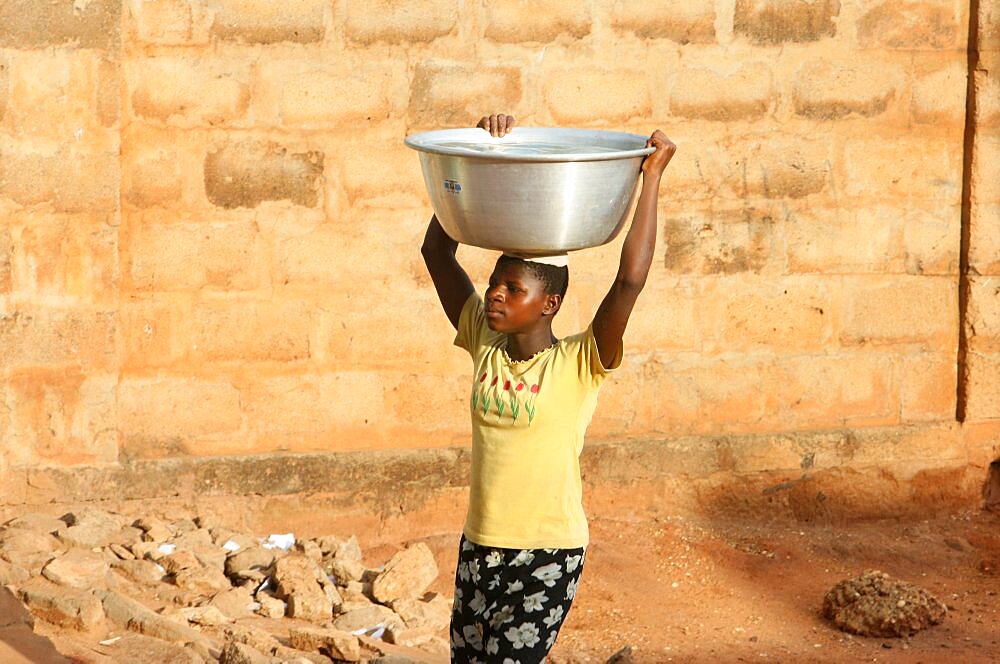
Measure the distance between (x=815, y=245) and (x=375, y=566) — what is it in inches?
89.7

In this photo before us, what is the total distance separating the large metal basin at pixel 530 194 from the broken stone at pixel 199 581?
2091mm

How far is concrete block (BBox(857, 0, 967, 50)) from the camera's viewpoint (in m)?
5.82

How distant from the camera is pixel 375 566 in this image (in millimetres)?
5465

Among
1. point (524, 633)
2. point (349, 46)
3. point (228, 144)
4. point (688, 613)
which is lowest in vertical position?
point (688, 613)

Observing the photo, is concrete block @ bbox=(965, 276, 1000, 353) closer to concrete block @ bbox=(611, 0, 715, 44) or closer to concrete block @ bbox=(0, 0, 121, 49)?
concrete block @ bbox=(611, 0, 715, 44)

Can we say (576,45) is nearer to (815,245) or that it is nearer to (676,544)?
(815,245)

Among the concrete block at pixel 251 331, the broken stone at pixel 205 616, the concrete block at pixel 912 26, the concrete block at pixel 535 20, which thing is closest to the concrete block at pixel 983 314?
the concrete block at pixel 912 26

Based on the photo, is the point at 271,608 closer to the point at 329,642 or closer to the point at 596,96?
the point at 329,642

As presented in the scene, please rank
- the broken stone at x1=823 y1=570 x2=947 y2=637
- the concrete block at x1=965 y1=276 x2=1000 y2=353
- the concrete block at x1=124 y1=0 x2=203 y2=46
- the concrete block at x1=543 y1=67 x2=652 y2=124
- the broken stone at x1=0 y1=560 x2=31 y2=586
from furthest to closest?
the concrete block at x1=965 y1=276 x2=1000 y2=353
the concrete block at x1=543 y1=67 x2=652 y2=124
the concrete block at x1=124 y1=0 x2=203 y2=46
the broken stone at x1=823 y1=570 x2=947 y2=637
the broken stone at x1=0 y1=560 x2=31 y2=586

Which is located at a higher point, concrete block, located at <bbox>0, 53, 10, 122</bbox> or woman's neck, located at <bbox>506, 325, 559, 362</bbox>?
concrete block, located at <bbox>0, 53, 10, 122</bbox>

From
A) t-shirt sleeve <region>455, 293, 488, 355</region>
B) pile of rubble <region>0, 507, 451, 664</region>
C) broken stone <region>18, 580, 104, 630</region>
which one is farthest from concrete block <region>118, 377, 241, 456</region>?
t-shirt sleeve <region>455, 293, 488, 355</region>

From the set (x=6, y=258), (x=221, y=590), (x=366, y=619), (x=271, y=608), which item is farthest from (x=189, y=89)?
(x=366, y=619)

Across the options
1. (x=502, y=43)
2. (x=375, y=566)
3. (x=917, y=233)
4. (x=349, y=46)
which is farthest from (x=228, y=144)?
(x=917, y=233)

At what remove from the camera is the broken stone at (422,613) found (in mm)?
4820
